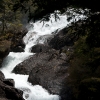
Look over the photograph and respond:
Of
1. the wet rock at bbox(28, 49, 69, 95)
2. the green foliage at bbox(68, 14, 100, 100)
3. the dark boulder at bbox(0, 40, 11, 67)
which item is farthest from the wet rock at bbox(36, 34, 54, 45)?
the green foliage at bbox(68, 14, 100, 100)

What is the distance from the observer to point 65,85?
67.6 feet

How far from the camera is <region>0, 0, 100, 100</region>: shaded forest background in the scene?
6.09 m

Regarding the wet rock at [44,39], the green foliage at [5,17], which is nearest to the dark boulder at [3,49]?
the green foliage at [5,17]

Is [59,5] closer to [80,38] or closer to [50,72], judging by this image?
[80,38]

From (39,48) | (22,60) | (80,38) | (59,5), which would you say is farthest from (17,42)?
(59,5)

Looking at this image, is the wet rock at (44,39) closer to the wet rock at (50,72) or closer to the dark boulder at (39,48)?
the dark boulder at (39,48)

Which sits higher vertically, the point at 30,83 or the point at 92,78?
the point at 92,78

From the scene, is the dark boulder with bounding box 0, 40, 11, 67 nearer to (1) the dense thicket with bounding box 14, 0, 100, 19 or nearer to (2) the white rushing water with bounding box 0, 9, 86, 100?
(2) the white rushing water with bounding box 0, 9, 86, 100

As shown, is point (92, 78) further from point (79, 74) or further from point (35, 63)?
point (35, 63)

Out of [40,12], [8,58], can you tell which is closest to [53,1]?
[40,12]

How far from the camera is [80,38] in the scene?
1934 centimetres

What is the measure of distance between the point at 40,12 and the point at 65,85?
14886mm

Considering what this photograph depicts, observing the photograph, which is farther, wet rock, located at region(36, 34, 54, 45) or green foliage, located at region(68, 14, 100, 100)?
wet rock, located at region(36, 34, 54, 45)

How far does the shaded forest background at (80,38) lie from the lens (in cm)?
609
